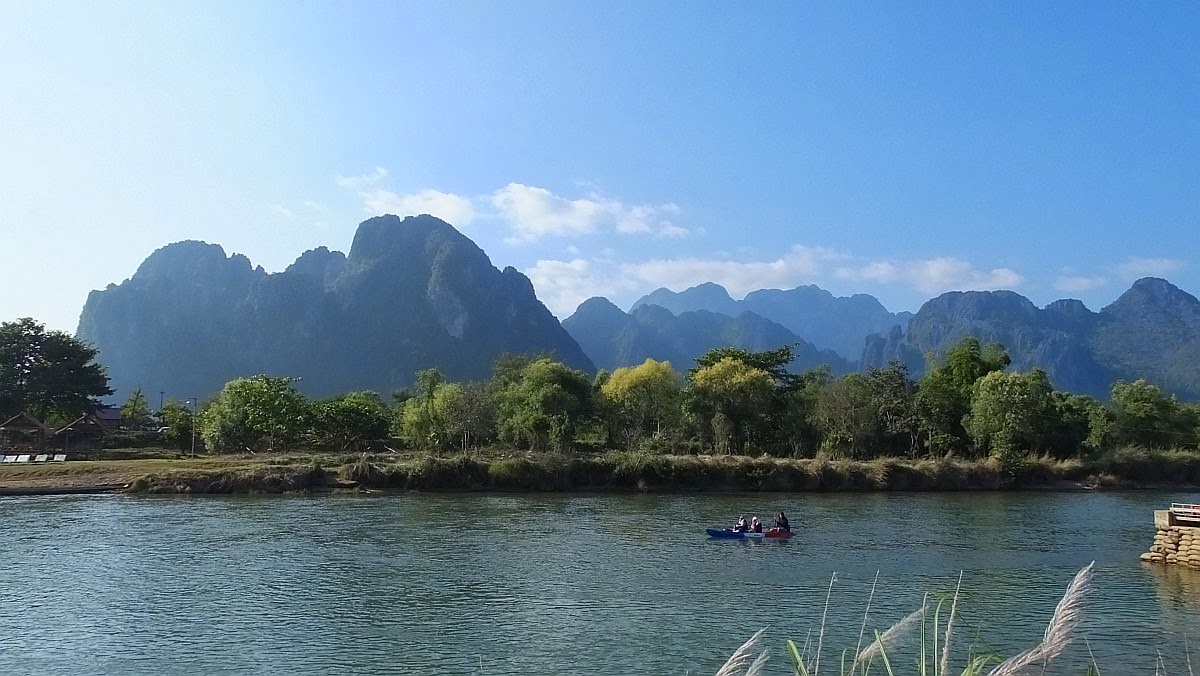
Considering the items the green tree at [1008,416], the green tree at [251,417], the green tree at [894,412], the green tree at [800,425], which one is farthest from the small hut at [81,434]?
the green tree at [1008,416]

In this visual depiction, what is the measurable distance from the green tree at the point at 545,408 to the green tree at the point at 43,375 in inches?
1910

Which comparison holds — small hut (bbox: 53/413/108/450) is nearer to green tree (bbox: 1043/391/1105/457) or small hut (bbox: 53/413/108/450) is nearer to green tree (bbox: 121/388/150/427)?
green tree (bbox: 121/388/150/427)

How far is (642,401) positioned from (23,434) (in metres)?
59.2

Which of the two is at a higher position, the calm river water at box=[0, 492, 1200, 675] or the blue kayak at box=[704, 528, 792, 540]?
the blue kayak at box=[704, 528, 792, 540]

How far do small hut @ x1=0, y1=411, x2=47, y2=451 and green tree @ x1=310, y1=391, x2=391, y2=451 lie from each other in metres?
23.7

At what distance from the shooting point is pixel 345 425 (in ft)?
266

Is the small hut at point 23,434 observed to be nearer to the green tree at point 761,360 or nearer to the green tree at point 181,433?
the green tree at point 181,433

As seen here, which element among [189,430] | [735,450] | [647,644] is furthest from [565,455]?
[647,644]

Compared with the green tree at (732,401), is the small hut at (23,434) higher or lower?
lower

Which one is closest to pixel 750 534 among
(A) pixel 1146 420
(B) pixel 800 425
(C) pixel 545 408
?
(C) pixel 545 408

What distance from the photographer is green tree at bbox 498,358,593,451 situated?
238 feet

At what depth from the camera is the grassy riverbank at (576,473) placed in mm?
61125

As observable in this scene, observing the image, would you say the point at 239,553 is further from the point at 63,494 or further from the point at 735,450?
→ the point at 735,450

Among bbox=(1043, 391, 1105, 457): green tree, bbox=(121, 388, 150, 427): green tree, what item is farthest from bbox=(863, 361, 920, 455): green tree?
bbox=(121, 388, 150, 427): green tree
